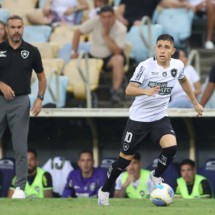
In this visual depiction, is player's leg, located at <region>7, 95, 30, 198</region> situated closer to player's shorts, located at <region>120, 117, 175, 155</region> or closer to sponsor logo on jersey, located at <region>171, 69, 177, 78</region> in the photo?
player's shorts, located at <region>120, 117, 175, 155</region>

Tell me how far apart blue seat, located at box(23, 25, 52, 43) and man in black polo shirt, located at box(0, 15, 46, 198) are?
503cm

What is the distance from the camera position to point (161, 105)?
10.7m

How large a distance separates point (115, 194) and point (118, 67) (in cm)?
192

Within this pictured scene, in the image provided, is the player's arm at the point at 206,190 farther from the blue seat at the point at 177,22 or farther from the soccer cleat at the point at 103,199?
the soccer cleat at the point at 103,199

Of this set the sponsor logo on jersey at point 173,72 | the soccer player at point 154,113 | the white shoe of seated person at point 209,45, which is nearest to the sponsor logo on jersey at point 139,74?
the soccer player at point 154,113

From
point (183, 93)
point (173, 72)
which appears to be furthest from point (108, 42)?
point (173, 72)

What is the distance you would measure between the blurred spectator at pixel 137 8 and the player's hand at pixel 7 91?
17.2 ft

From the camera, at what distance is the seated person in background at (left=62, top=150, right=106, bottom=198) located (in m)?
14.7

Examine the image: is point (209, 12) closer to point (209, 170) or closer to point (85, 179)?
point (209, 170)

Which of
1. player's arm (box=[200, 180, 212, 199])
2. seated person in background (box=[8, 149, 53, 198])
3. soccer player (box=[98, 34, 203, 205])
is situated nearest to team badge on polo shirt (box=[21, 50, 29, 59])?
soccer player (box=[98, 34, 203, 205])

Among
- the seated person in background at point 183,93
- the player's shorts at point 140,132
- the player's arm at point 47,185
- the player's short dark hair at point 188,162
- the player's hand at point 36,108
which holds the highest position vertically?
the seated person in background at point 183,93

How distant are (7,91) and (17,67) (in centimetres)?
32

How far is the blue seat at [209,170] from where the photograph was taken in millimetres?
15031

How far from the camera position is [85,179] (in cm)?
1474
